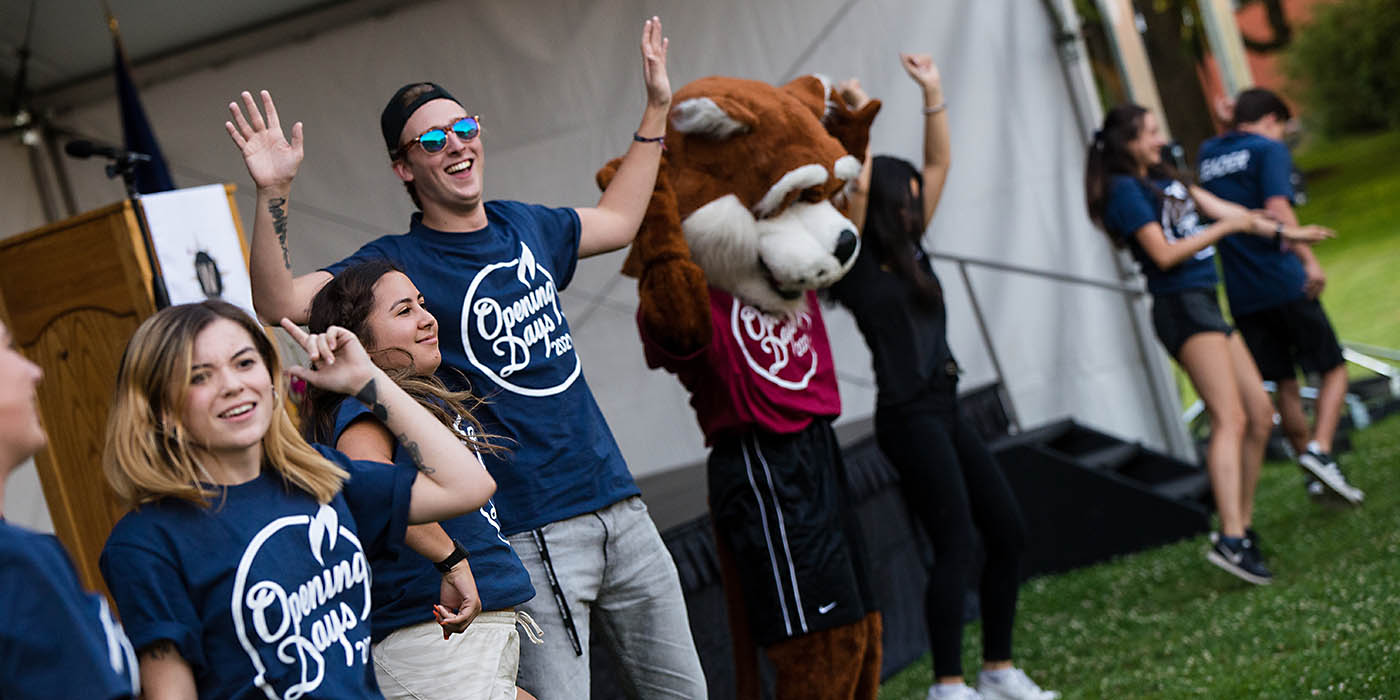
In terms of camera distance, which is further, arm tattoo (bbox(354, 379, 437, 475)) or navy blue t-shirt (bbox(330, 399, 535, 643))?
navy blue t-shirt (bbox(330, 399, 535, 643))

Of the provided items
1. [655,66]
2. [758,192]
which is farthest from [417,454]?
[758,192]

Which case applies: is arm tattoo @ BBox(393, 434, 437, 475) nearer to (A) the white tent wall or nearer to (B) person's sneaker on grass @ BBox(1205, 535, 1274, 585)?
(B) person's sneaker on grass @ BBox(1205, 535, 1274, 585)

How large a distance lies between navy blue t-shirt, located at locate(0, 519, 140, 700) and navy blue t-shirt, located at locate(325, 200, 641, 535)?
0.96 m

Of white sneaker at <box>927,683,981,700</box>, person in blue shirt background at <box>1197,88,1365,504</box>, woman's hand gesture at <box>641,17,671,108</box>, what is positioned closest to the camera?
A: woman's hand gesture at <box>641,17,671,108</box>

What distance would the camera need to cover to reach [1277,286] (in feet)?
17.3

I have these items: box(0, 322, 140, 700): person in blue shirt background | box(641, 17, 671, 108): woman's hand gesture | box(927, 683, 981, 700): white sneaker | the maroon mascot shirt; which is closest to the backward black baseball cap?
box(641, 17, 671, 108): woman's hand gesture

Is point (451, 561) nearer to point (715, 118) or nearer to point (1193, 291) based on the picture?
point (715, 118)

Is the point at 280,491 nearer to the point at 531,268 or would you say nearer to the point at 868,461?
the point at 531,268

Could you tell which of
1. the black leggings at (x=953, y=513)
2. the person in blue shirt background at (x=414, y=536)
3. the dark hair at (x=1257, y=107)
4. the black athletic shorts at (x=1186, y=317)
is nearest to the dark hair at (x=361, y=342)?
the person in blue shirt background at (x=414, y=536)

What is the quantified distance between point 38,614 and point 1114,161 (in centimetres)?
400

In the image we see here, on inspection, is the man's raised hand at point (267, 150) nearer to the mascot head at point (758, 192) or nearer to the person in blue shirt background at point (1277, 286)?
the mascot head at point (758, 192)

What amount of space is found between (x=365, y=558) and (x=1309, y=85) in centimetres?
2180

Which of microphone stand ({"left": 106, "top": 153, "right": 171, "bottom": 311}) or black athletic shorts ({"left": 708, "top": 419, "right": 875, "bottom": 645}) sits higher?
microphone stand ({"left": 106, "top": 153, "right": 171, "bottom": 311})

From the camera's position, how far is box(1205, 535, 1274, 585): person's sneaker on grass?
432 cm
